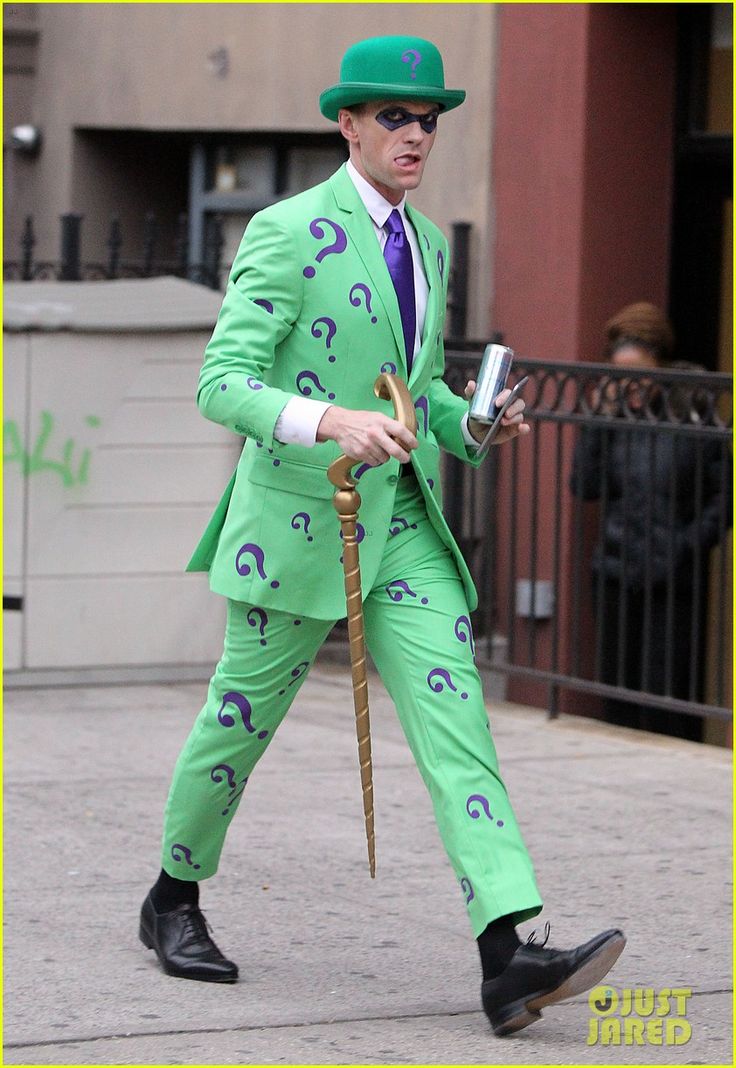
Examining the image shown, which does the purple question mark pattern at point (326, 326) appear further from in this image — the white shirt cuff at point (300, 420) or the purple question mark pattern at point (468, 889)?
the purple question mark pattern at point (468, 889)

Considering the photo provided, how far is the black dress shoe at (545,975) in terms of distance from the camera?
13.2 ft

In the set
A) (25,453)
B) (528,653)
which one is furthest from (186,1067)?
(528,653)

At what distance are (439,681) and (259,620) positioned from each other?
1.51ft

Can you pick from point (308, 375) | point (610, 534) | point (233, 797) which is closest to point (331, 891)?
point (233, 797)

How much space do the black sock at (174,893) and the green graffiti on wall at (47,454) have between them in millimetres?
3813

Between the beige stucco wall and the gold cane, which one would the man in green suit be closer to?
the gold cane

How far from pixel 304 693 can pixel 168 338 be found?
162cm

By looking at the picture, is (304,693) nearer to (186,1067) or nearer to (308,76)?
(308,76)

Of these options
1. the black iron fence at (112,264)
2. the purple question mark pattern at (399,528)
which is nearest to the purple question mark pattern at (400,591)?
the purple question mark pattern at (399,528)

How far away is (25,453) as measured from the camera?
8.27 metres

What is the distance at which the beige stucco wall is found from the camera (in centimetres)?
956

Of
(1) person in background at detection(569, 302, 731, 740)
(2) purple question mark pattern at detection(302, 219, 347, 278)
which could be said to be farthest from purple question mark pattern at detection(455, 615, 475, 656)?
(1) person in background at detection(569, 302, 731, 740)

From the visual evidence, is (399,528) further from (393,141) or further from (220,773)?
(393,141)

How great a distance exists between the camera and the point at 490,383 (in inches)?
169
